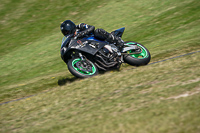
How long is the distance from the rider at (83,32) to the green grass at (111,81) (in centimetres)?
108

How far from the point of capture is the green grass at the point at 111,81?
13.7ft

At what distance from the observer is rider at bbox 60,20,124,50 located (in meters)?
7.52

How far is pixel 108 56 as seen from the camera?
7477 mm

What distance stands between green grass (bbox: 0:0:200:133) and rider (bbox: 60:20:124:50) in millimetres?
1083

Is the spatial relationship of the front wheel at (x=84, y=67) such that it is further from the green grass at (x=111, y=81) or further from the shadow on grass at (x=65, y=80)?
the shadow on grass at (x=65, y=80)

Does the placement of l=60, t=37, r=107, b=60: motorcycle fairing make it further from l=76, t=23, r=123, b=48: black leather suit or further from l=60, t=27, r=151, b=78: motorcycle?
l=76, t=23, r=123, b=48: black leather suit

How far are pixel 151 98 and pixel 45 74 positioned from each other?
6.38m

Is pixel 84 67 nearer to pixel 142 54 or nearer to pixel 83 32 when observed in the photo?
pixel 83 32

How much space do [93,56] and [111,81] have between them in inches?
52.9

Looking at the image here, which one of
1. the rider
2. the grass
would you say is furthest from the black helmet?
the grass

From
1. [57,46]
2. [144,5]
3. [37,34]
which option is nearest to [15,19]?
[37,34]

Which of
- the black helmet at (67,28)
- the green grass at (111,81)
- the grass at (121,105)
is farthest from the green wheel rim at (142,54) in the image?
the black helmet at (67,28)

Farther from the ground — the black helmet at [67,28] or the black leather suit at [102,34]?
the black helmet at [67,28]

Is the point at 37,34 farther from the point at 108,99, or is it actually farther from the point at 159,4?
the point at 108,99
